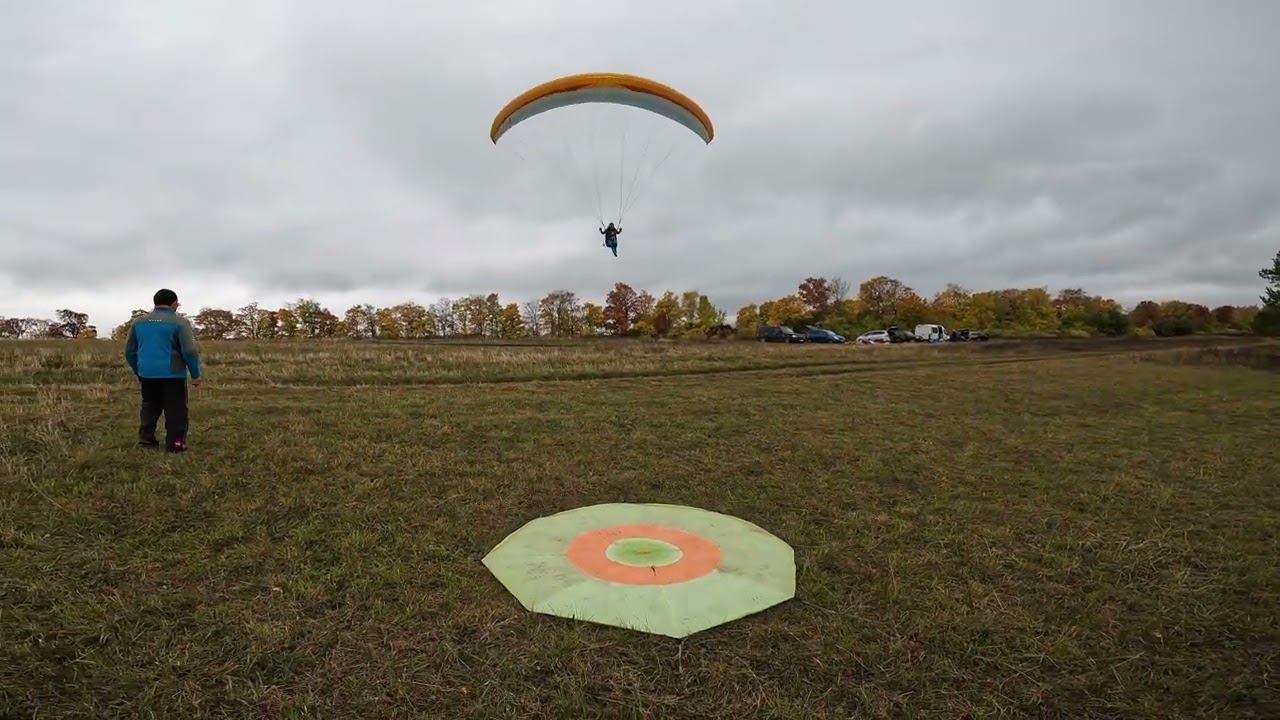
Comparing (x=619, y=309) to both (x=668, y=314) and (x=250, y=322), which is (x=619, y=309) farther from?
(x=250, y=322)

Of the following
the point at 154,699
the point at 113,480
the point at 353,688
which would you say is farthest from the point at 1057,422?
the point at 113,480

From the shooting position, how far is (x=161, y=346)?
779cm

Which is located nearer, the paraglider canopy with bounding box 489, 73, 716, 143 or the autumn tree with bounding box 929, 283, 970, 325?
the paraglider canopy with bounding box 489, 73, 716, 143

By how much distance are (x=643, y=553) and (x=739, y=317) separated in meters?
96.8

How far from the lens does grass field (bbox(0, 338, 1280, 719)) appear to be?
3826mm

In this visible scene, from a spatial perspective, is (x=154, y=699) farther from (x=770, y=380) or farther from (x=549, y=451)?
(x=770, y=380)

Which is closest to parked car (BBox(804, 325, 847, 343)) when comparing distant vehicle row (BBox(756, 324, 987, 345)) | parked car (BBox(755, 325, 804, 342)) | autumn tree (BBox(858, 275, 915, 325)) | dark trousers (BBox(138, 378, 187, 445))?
distant vehicle row (BBox(756, 324, 987, 345))

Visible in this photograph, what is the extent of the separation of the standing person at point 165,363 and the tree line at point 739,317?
59151mm

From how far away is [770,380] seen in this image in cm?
2103

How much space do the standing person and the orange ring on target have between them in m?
5.99

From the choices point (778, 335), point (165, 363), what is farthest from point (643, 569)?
point (778, 335)

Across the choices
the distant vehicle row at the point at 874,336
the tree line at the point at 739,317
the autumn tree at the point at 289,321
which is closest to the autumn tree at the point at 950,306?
the tree line at the point at 739,317

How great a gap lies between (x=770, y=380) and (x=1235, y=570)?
50.2 ft

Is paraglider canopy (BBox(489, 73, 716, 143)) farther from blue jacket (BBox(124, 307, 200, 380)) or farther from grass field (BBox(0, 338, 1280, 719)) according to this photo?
blue jacket (BBox(124, 307, 200, 380))
